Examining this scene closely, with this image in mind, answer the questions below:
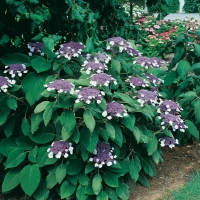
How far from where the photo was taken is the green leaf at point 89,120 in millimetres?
2417

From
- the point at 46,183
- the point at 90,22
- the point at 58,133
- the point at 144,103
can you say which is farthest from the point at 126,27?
the point at 46,183

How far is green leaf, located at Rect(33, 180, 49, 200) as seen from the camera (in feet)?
9.20

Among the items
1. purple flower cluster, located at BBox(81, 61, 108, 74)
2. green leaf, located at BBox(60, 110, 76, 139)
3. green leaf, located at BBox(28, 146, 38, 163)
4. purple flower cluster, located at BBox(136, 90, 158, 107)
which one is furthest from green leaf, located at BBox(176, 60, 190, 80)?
green leaf, located at BBox(28, 146, 38, 163)

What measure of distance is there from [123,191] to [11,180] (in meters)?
0.87

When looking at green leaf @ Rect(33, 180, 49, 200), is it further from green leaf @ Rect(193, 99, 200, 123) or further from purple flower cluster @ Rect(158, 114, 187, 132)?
green leaf @ Rect(193, 99, 200, 123)

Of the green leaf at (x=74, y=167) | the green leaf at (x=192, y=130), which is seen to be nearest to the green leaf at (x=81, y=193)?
the green leaf at (x=74, y=167)

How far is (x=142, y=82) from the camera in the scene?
117 inches

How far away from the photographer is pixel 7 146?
114 inches

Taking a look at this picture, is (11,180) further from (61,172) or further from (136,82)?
(136,82)

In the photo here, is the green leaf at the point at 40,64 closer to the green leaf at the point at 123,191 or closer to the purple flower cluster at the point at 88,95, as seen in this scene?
the purple flower cluster at the point at 88,95

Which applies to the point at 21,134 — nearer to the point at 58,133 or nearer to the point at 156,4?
the point at 58,133

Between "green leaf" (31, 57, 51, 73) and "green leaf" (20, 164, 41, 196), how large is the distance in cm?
73

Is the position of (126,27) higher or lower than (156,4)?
lower

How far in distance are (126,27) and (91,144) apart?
68.6 inches
